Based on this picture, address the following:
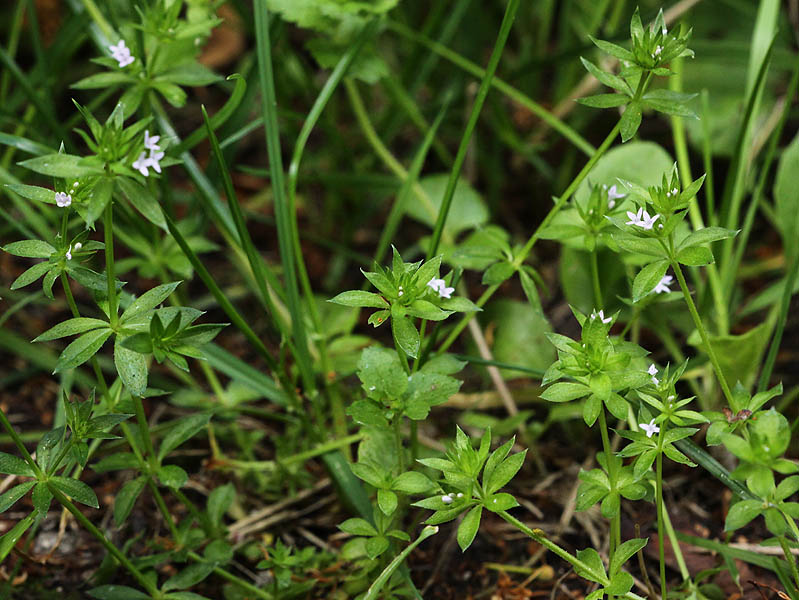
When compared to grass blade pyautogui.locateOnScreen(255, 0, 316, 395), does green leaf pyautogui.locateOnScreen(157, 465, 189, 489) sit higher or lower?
lower

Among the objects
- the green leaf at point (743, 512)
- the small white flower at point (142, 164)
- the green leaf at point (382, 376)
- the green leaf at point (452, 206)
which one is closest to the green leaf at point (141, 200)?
the small white flower at point (142, 164)

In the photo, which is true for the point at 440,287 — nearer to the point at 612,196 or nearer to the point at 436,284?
the point at 436,284

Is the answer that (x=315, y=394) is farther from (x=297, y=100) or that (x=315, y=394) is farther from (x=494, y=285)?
(x=297, y=100)

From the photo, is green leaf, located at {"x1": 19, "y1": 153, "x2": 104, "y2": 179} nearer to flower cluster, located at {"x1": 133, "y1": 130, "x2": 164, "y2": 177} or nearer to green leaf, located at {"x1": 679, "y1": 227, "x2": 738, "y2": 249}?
flower cluster, located at {"x1": 133, "y1": 130, "x2": 164, "y2": 177}

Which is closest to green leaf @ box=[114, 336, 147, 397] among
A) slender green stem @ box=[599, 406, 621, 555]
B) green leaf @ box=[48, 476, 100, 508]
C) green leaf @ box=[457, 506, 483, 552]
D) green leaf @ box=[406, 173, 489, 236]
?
green leaf @ box=[48, 476, 100, 508]

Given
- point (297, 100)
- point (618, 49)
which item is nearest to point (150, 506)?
point (618, 49)

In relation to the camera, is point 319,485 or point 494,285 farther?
point 319,485

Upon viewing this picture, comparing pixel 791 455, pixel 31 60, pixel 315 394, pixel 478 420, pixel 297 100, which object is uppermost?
pixel 31 60
